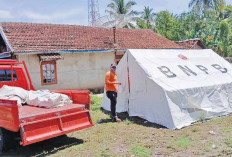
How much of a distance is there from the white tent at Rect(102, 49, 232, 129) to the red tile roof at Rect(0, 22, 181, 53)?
A: 666cm

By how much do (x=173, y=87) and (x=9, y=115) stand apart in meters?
4.36

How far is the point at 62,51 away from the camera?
13.7m

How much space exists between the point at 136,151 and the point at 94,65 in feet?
35.5

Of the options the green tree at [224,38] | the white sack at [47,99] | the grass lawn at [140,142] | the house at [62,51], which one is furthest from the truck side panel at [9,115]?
the green tree at [224,38]

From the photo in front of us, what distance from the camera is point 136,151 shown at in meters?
4.95

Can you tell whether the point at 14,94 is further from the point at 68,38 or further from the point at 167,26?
the point at 167,26

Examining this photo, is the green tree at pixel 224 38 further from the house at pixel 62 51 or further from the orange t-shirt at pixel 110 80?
the orange t-shirt at pixel 110 80

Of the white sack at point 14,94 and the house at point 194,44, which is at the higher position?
the house at point 194,44

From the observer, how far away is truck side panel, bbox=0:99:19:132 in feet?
14.5

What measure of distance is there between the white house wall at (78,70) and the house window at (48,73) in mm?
179

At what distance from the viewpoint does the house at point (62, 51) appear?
43.0 ft

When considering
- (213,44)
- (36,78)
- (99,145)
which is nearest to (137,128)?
(99,145)

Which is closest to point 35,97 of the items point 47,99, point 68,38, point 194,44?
point 47,99

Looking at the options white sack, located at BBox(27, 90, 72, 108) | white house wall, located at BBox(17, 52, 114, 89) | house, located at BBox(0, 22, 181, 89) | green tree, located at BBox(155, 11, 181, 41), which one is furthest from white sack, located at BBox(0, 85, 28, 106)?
green tree, located at BBox(155, 11, 181, 41)
